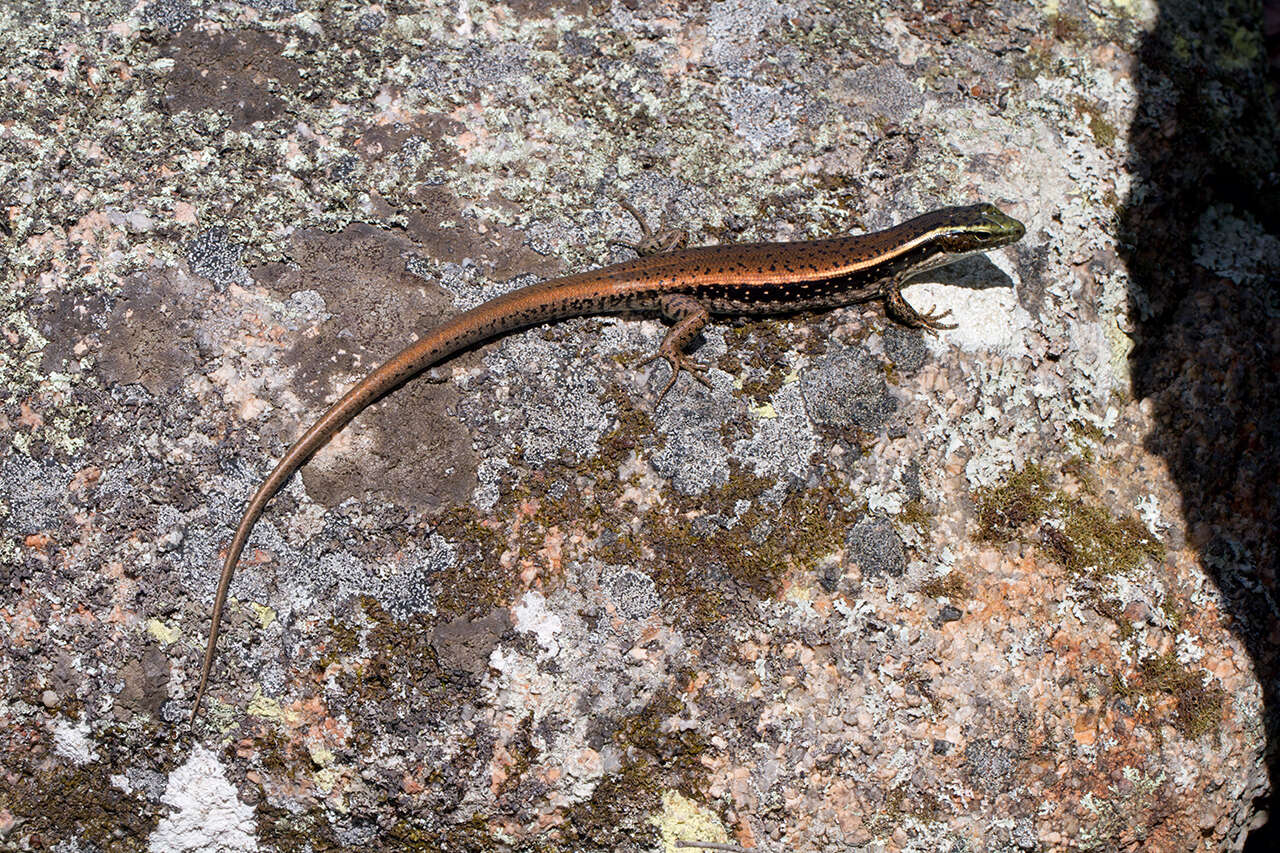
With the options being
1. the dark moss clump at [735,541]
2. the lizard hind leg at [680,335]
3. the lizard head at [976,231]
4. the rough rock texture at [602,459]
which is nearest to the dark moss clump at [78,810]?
the rough rock texture at [602,459]

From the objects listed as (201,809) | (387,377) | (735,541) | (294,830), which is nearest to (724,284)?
(735,541)

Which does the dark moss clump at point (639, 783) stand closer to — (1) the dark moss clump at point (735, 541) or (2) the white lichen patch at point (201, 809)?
(1) the dark moss clump at point (735, 541)

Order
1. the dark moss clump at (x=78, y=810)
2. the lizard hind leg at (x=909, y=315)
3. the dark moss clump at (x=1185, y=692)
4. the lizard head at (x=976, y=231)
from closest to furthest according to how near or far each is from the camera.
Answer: the dark moss clump at (x=78, y=810) < the dark moss clump at (x=1185, y=692) < the lizard hind leg at (x=909, y=315) < the lizard head at (x=976, y=231)

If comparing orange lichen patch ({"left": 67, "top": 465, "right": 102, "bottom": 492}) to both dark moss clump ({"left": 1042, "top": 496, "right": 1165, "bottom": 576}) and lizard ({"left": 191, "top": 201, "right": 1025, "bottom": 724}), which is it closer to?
lizard ({"left": 191, "top": 201, "right": 1025, "bottom": 724})

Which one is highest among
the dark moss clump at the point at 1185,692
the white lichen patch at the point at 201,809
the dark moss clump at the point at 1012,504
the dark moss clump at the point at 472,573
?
the dark moss clump at the point at 472,573

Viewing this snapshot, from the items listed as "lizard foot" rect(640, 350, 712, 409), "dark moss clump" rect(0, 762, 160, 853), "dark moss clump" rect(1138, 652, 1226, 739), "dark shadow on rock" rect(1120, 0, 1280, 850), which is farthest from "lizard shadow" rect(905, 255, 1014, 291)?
"dark moss clump" rect(0, 762, 160, 853)

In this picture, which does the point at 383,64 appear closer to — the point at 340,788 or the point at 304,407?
the point at 304,407
